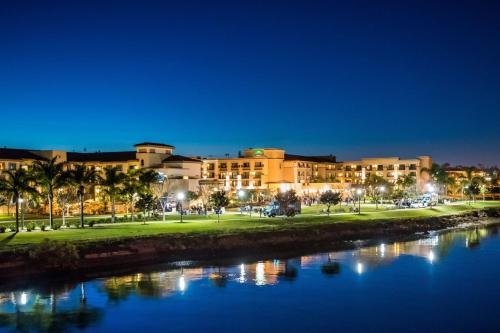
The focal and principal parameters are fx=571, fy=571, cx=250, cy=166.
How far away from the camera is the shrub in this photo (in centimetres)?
4069

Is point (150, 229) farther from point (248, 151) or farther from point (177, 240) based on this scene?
point (248, 151)

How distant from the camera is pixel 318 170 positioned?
5955 inches

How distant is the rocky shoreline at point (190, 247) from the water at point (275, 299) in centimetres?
242

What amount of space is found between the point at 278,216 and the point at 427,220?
23597 mm

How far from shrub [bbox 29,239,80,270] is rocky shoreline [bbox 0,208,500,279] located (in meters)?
0.07

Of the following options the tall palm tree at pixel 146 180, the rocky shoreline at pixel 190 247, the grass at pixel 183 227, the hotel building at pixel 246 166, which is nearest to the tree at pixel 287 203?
the grass at pixel 183 227

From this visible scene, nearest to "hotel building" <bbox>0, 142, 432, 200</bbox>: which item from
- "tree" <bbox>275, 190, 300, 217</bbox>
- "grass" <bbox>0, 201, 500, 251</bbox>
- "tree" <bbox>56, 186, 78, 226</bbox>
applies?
"tree" <bbox>56, 186, 78, 226</bbox>

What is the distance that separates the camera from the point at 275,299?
35.2 metres

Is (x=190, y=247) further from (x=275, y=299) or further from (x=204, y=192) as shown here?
(x=204, y=192)

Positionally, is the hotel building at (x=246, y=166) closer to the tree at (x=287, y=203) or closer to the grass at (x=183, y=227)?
the tree at (x=287, y=203)

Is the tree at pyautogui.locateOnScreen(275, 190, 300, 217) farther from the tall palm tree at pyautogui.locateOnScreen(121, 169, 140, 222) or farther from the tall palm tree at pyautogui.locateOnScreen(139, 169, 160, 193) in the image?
the tall palm tree at pyautogui.locateOnScreen(121, 169, 140, 222)

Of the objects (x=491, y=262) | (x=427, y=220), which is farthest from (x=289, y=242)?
(x=427, y=220)

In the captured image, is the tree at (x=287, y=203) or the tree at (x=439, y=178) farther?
the tree at (x=439, y=178)

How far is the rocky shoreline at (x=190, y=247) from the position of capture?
40469mm
